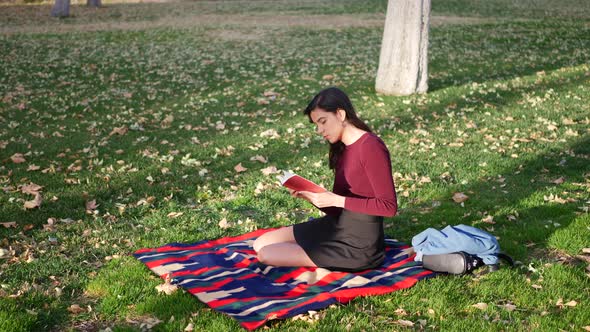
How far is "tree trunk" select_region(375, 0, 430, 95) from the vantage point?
12.7m

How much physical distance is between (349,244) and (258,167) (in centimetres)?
366

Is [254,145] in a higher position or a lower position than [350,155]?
lower

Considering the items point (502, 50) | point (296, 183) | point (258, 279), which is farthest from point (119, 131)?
point (502, 50)

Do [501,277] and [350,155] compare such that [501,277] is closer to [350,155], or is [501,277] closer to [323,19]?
[350,155]

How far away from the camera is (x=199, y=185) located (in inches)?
311

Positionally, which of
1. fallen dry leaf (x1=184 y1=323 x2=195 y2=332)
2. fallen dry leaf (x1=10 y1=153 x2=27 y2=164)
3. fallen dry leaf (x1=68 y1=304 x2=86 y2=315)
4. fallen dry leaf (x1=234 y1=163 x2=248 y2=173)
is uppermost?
fallen dry leaf (x1=234 y1=163 x2=248 y2=173)

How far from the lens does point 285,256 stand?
5.34 meters

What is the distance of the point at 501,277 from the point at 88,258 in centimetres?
383

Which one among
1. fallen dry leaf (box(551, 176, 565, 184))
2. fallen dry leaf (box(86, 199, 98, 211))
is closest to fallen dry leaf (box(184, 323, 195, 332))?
fallen dry leaf (box(86, 199, 98, 211))

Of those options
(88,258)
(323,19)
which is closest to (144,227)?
(88,258)

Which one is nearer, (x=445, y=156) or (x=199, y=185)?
(x=199, y=185)

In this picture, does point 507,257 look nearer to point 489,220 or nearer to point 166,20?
point 489,220

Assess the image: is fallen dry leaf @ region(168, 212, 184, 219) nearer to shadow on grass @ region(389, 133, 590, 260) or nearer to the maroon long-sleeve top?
shadow on grass @ region(389, 133, 590, 260)

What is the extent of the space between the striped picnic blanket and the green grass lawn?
0.13m
